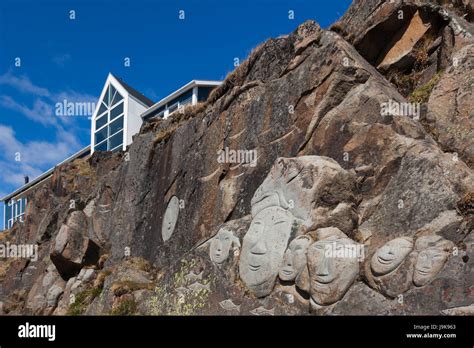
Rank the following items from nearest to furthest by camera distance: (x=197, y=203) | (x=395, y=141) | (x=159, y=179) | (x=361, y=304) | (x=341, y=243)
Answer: (x=361, y=304) → (x=341, y=243) → (x=395, y=141) → (x=197, y=203) → (x=159, y=179)

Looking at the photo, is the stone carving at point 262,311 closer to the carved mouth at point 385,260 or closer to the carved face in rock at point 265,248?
the carved face in rock at point 265,248

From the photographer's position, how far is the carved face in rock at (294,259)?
10180 mm

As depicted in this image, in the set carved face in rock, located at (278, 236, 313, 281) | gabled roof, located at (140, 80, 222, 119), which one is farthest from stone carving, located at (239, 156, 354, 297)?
gabled roof, located at (140, 80, 222, 119)

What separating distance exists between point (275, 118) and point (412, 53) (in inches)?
147

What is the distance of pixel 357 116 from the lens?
12.0 meters

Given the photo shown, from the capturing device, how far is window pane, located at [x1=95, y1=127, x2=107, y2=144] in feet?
135

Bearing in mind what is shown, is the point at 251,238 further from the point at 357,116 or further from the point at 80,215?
the point at 80,215

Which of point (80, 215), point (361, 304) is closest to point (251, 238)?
point (361, 304)

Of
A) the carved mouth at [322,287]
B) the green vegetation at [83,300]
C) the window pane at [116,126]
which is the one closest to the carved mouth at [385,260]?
the carved mouth at [322,287]

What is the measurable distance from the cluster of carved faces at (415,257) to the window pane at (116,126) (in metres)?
32.1

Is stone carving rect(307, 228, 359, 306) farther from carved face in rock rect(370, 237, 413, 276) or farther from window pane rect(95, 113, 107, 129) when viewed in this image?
window pane rect(95, 113, 107, 129)

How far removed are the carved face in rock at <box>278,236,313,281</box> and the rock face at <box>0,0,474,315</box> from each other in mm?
32

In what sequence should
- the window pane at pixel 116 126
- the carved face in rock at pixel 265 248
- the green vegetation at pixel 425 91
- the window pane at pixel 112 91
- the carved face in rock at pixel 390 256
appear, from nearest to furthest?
the carved face in rock at pixel 390 256 < the carved face in rock at pixel 265 248 < the green vegetation at pixel 425 91 < the window pane at pixel 116 126 < the window pane at pixel 112 91

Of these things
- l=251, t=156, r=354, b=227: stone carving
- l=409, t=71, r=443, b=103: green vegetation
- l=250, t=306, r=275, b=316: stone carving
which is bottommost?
l=250, t=306, r=275, b=316: stone carving
